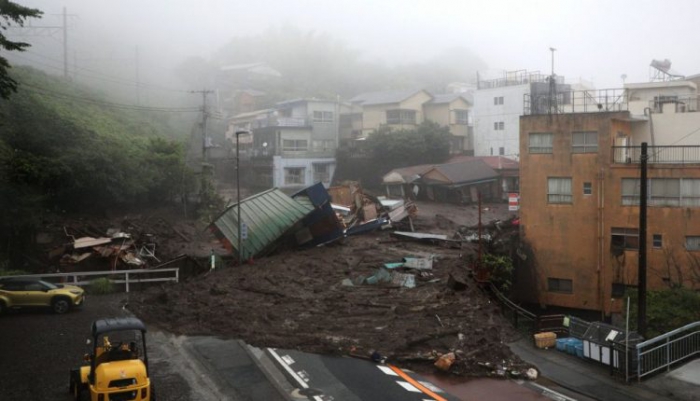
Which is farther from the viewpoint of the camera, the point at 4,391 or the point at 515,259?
the point at 515,259

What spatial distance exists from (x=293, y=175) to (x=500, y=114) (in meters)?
19.9

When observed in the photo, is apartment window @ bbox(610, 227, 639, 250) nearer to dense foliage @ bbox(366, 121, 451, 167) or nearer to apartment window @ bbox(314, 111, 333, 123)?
dense foliage @ bbox(366, 121, 451, 167)

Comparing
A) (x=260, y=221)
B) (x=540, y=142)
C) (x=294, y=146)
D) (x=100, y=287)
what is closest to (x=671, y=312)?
(x=540, y=142)

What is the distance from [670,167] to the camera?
26.0 meters

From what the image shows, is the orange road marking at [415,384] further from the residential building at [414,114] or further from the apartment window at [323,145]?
the residential building at [414,114]

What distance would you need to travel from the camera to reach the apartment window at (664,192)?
2595 centimetres

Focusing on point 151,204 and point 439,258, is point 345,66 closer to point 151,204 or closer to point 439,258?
point 151,204

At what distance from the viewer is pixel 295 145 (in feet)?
179

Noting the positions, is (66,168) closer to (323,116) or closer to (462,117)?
(323,116)

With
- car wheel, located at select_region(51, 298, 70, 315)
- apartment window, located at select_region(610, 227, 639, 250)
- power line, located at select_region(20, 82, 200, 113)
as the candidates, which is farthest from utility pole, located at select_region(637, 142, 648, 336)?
power line, located at select_region(20, 82, 200, 113)

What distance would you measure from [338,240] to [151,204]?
14.6 m

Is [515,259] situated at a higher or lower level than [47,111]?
lower

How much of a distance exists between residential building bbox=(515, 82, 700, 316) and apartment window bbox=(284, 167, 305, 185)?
87.9 feet

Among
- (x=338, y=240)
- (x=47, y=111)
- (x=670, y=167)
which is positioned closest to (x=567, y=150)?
(x=670, y=167)
